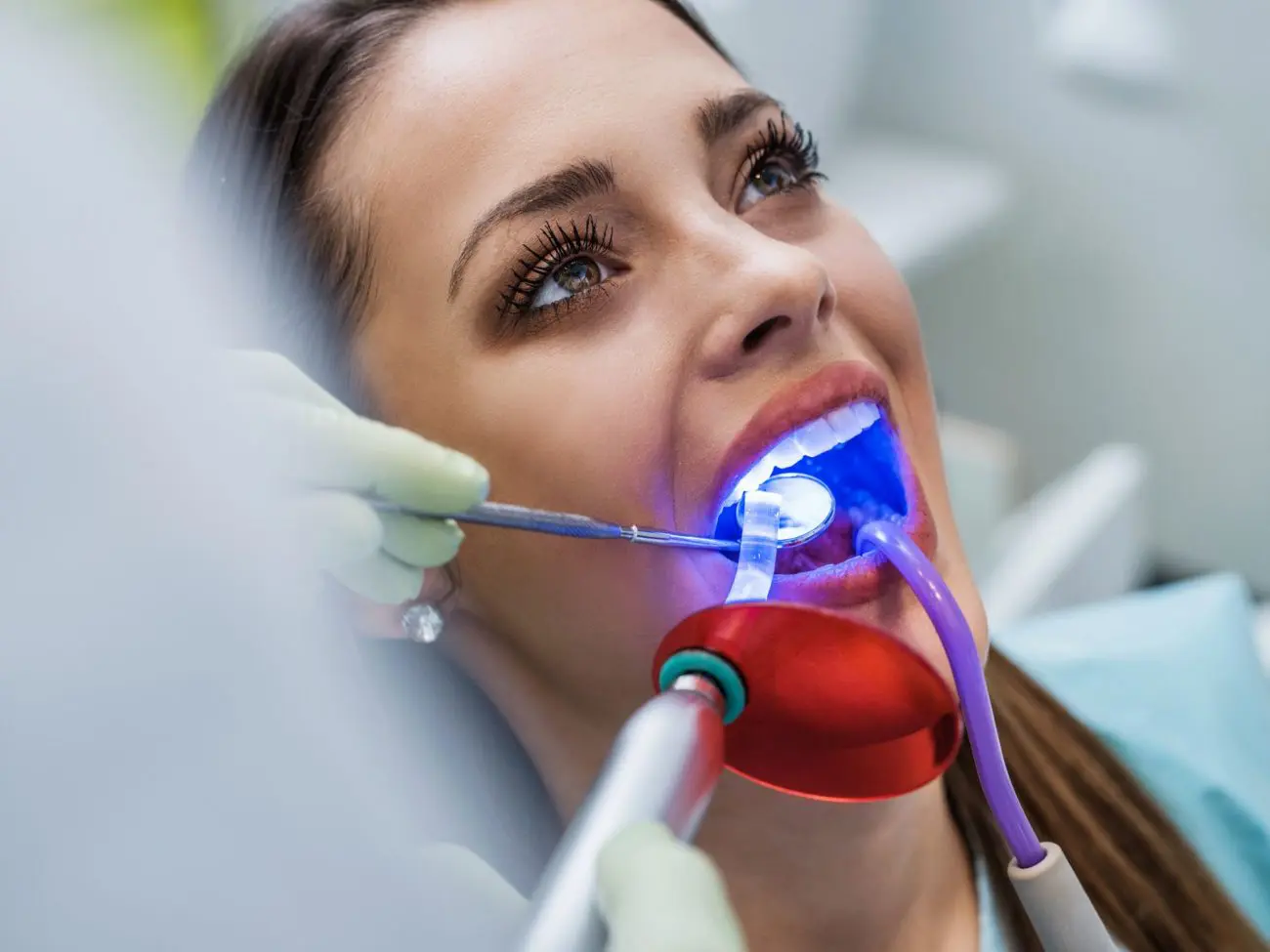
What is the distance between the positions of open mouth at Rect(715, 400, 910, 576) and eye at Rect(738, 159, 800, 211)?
181 mm

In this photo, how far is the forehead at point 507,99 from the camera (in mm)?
746

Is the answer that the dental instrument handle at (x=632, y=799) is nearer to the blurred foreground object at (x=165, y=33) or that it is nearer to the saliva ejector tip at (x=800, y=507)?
the saliva ejector tip at (x=800, y=507)

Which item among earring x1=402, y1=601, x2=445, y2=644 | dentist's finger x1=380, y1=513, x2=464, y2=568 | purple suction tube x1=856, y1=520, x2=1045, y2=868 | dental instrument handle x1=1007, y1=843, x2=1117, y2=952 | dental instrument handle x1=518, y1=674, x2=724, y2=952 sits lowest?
dental instrument handle x1=1007, y1=843, x2=1117, y2=952

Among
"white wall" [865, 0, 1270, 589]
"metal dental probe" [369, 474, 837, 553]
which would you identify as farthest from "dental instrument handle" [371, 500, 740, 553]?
"white wall" [865, 0, 1270, 589]

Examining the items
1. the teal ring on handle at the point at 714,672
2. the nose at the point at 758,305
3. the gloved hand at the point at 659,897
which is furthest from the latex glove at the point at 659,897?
the nose at the point at 758,305

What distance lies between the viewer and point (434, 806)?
0.93m

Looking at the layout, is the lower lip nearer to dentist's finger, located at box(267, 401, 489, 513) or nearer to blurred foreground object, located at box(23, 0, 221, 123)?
dentist's finger, located at box(267, 401, 489, 513)

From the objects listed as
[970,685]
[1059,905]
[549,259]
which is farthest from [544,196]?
[1059,905]

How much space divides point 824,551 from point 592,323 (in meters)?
0.20

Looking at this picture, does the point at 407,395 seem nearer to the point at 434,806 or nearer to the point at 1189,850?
the point at 434,806

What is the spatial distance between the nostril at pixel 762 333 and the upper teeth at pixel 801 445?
0.06 metres

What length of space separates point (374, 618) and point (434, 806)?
0.68ft

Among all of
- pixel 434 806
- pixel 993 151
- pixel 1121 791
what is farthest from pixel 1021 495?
pixel 434 806

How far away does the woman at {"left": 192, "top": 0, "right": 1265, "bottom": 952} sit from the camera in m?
0.73
